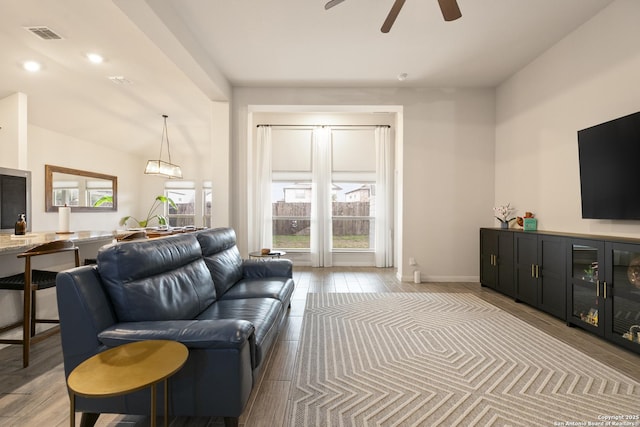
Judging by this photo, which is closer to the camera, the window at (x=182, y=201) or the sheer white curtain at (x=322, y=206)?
the sheer white curtain at (x=322, y=206)

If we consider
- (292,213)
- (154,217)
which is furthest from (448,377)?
(154,217)

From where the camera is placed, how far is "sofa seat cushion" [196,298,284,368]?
1.82 meters

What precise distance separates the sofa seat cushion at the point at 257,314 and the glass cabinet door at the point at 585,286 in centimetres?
278

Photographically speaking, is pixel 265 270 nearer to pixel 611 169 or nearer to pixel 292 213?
pixel 292 213

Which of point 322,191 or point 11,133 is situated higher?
point 11,133

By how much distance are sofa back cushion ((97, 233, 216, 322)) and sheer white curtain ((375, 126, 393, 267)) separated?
445 cm

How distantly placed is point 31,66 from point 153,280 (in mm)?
4114

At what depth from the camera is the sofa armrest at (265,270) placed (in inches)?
131

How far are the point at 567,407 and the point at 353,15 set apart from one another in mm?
3624

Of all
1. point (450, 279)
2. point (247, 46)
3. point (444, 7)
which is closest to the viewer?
point (444, 7)

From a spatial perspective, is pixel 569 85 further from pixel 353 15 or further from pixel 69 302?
pixel 69 302

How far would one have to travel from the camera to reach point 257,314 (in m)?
2.10

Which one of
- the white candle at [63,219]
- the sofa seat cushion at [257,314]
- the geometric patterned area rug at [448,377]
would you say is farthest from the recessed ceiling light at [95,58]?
the geometric patterned area rug at [448,377]

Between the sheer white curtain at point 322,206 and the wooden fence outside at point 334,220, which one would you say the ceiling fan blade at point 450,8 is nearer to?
the sheer white curtain at point 322,206
